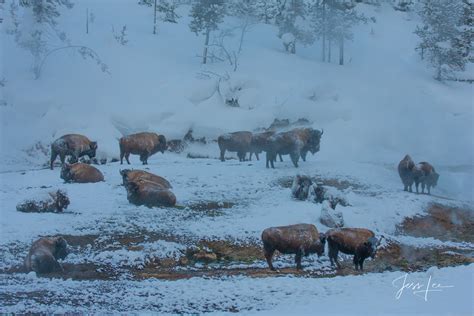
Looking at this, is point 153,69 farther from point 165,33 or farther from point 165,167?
point 165,167

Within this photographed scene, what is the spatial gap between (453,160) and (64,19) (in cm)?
3206

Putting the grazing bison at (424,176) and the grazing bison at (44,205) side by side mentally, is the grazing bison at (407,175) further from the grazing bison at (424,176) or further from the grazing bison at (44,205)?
the grazing bison at (44,205)

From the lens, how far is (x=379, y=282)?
1245 centimetres

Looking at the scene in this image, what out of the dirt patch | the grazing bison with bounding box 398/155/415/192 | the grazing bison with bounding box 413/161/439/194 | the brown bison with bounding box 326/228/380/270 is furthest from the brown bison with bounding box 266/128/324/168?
the brown bison with bounding box 326/228/380/270

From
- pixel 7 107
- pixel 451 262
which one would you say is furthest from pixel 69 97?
pixel 451 262

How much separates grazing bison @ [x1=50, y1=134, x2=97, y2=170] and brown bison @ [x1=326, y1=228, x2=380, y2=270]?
42.9 ft

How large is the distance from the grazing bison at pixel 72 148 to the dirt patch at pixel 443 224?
13.1m

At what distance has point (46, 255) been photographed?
43.1 ft

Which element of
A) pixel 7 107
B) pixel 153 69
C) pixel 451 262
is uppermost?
pixel 153 69

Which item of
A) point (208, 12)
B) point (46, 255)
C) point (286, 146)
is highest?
point (208, 12)

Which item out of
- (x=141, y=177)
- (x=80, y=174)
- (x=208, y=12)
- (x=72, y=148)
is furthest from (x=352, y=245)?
(x=208, y=12)

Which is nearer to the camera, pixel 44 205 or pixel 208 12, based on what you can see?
pixel 44 205
